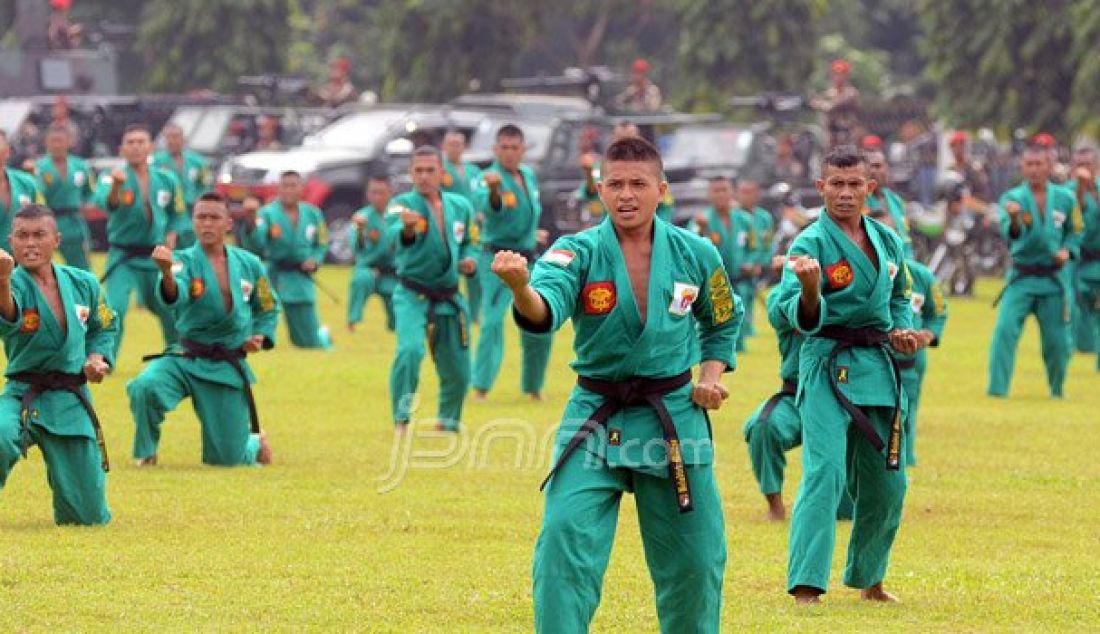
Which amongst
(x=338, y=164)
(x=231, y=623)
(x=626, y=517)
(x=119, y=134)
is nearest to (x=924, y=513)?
(x=626, y=517)

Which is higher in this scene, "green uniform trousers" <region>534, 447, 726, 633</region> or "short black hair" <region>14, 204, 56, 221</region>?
"short black hair" <region>14, 204, 56, 221</region>

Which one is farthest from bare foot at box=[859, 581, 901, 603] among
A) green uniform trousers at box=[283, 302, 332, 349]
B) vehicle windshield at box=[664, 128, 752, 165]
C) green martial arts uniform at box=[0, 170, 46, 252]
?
vehicle windshield at box=[664, 128, 752, 165]

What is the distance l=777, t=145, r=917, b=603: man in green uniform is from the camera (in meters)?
10.6

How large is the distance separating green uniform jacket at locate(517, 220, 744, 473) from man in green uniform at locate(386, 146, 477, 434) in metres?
8.35

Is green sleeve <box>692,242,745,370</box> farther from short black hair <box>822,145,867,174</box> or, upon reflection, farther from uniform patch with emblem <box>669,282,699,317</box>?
short black hair <box>822,145,867,174</box>

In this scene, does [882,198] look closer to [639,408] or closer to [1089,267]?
[1089,267]

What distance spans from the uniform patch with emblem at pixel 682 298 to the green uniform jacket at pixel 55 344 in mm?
4756

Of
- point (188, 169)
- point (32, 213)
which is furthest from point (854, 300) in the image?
point (188, 169)

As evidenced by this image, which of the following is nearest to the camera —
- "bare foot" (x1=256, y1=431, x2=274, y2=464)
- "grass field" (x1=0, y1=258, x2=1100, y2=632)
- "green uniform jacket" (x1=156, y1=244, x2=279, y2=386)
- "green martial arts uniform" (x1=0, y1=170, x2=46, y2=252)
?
"grass field" (x1=0, y1=258, x2=1100, y2=632)

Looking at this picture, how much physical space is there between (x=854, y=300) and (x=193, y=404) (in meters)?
5.79

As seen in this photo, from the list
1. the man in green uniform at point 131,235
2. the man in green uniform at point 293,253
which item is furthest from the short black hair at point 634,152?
the man in green uniform at point 293,253

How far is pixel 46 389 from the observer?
12680 millimetres

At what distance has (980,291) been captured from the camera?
1390 inches

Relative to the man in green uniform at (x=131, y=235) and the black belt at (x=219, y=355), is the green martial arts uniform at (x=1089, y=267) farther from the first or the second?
the black belt at (x=219, y=355)
